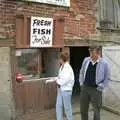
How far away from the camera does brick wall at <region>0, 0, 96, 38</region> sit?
948cm

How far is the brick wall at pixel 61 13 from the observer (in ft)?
31.1

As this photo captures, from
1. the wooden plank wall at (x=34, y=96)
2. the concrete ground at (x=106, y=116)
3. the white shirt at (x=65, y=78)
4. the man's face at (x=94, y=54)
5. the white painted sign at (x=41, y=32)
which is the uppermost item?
the white painted sign at (x=41, y=32)

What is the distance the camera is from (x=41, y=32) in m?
10.2

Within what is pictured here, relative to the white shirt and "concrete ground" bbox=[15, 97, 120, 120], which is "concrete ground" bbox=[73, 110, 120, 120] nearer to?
"concrete ground" bbox=[15, 97, 120, 120]

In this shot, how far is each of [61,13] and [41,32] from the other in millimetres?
942

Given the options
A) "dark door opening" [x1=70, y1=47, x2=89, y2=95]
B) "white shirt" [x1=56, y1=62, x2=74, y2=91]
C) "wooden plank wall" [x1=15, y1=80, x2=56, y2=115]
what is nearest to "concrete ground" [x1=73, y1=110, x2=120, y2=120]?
"wooden plank wall" [x1=15, y1=80, x2=56, y2=115]

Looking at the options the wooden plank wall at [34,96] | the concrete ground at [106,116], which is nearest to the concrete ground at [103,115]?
the concrete ground at [106,116]

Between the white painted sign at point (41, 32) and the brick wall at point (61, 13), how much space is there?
17 centimetres

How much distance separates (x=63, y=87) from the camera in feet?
28.6

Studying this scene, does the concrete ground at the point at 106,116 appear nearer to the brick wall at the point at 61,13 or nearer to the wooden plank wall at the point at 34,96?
the wooden plank wall at the point at 34,96

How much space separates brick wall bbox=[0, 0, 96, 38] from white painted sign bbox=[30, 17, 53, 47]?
0.55ft

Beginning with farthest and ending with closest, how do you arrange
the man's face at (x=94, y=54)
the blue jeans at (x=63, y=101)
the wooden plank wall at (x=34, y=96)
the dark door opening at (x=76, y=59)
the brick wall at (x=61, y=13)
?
the dark door opening at (x=76, y=59), the wooden plank wall at (x=34, y=96), the brick wall at (x=61, y=13), the blue jeans at (x=63, y=101), the man's face at (x=94, y=54)

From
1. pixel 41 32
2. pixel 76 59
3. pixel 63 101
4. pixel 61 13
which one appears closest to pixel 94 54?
pixel 63 101

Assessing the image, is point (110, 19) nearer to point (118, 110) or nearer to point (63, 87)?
point (118, 110)
